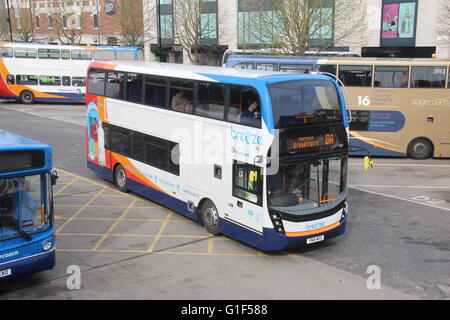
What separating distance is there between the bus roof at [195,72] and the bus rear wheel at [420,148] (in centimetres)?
1122

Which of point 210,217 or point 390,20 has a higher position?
point 390,20

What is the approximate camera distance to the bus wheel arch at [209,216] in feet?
37.4

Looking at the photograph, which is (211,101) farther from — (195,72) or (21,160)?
(21,160)

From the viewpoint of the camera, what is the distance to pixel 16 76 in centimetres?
3534

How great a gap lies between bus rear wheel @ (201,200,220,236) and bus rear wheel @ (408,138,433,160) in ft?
39.4

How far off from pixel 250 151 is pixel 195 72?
2.97 meters

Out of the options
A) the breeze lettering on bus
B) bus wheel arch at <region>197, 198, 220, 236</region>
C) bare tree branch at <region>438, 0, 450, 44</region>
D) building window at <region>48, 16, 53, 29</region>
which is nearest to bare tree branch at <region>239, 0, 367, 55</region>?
bare tree branch at <region>438, 0, 450, 44</region>

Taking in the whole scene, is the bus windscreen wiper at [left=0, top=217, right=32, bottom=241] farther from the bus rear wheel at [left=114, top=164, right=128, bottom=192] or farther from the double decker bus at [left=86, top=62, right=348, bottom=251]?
the bus rear wheel at [left=114, top=164, right=128, bottom=192]

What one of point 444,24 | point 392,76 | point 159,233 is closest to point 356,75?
point 392,76

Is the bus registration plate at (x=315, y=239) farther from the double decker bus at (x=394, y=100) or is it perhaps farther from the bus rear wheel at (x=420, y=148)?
the bus rear wheel at (x=420, y=148)

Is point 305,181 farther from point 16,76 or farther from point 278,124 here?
point 16,76

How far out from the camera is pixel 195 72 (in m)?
12.0
